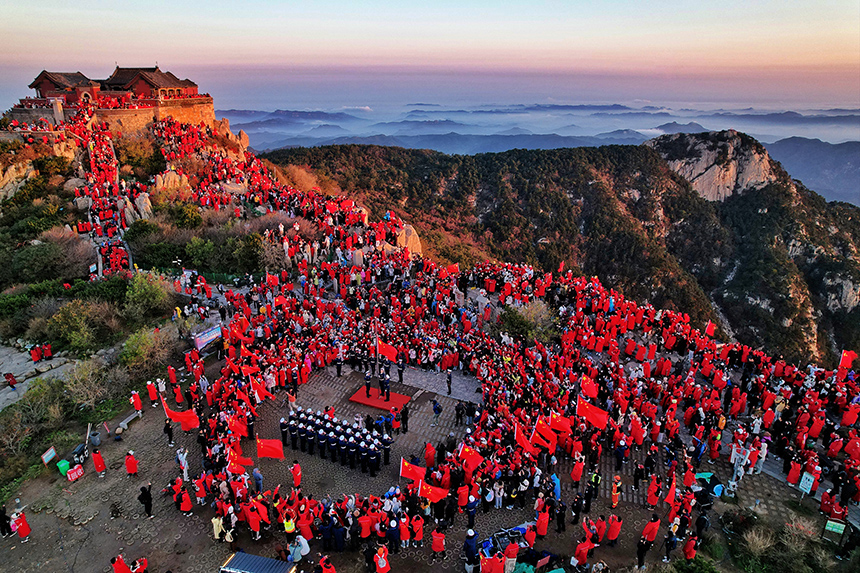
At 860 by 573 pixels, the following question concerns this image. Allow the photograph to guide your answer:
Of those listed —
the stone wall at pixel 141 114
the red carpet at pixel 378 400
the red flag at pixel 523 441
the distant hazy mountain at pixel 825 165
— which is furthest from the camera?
the distant hazy mountain at pixel 825 165

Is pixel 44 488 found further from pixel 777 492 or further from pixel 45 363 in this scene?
pixel 777 492

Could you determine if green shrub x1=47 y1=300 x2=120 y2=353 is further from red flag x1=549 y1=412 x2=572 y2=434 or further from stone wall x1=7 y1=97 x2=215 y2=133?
stone wall x1=7 y1=97 x2=215 y2=133

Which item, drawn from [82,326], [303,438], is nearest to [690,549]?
[303,438]

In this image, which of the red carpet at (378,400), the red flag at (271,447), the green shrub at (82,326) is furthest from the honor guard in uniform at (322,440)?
the green shrub at (82,326)

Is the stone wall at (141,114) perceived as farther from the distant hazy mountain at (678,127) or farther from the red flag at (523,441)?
the distant hazy mountain at (678,127)

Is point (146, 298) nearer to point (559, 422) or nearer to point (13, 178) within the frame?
point (13, 178)

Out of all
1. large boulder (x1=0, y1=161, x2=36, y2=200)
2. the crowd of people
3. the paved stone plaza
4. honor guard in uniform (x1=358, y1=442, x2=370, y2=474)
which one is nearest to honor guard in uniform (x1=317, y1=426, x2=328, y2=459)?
the crowd of people
